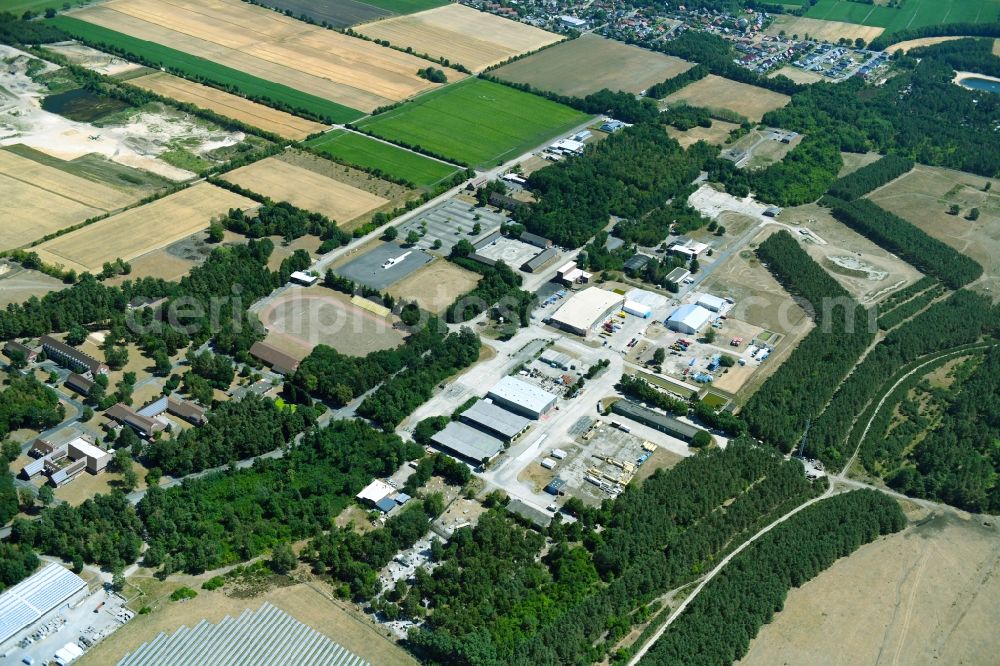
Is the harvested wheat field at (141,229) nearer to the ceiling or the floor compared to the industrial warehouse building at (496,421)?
nearer to the ceiling

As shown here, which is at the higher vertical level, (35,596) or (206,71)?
(206,71)

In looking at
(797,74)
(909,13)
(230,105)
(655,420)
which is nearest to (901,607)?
(655,420)

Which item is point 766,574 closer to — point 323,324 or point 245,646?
point 245,646

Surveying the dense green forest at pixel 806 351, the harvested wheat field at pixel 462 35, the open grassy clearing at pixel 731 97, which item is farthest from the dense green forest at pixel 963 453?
the harvested wheat field at pixel 462 35

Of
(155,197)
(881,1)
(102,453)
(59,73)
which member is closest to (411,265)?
(155,197)

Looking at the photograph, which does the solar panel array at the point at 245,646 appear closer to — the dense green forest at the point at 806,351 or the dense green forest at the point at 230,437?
the dense green forest at the point at 230,437

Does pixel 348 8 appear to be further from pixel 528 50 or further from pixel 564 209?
pixel 564 209
